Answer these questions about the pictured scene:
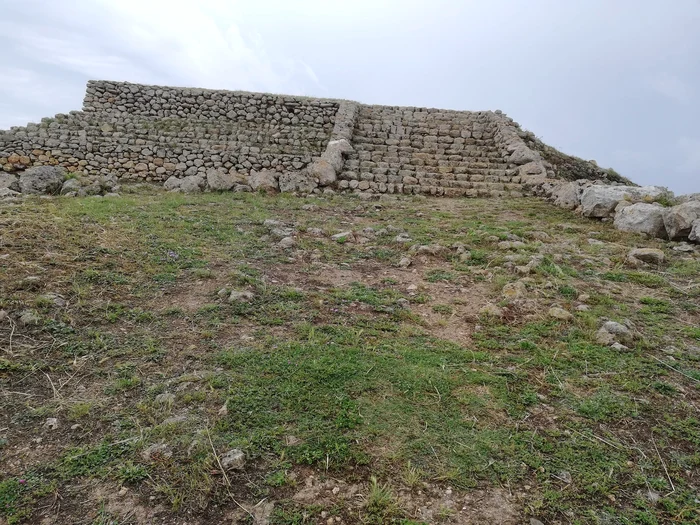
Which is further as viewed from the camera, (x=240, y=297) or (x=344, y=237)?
(x=344, y=237)

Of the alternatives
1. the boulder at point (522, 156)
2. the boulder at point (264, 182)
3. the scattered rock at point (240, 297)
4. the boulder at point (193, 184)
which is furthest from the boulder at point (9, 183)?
the boulder at point (522, 156)

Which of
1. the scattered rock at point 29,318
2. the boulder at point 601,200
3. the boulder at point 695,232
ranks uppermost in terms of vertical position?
the boulder at point 601,200

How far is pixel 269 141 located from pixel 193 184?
357 centimetres

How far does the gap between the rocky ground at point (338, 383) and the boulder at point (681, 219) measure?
1017mm

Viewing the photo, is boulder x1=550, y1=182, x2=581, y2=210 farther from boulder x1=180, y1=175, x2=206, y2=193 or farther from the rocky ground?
boulder x1=180, y1=175, x2=206, y2=193

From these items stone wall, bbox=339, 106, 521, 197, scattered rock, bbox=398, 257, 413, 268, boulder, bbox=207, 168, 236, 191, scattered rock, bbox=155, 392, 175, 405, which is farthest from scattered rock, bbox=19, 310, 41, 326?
stone wall, bbox=339, 106, 521, 197

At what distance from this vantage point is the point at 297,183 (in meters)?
10.4

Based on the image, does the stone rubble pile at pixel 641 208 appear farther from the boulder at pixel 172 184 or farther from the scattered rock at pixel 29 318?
the boulder at pixel 172 184

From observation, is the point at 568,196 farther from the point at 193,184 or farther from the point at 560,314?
the point at 193,184

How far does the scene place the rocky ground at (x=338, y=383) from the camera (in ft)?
7.25


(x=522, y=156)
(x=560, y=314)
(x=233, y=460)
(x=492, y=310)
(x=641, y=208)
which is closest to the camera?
(x=233, y=460)

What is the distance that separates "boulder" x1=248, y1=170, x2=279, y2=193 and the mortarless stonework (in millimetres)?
437

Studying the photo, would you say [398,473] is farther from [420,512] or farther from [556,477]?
[556,477]

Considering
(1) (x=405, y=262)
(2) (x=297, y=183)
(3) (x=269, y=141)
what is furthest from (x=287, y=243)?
(3) (x=269, y=141)
